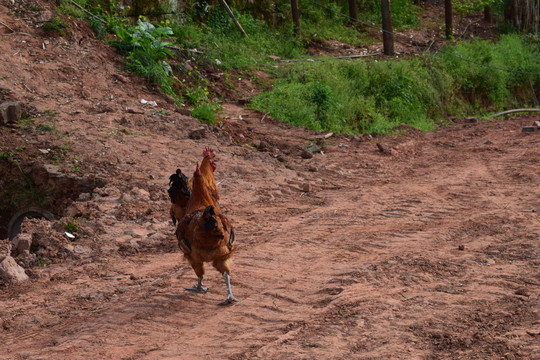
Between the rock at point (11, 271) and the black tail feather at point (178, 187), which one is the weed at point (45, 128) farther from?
the black tail feather at point (178, 187)

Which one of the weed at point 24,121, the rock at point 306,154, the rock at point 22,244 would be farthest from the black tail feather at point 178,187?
the rock at point 306,154

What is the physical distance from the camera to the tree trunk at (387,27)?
1798 centimetres

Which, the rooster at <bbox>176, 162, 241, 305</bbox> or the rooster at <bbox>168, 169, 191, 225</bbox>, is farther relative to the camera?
the rooster at <bbox>168, 169, 191, 225</bbox>

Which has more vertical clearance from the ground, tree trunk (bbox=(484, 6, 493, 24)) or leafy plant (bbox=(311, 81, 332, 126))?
tree trunk (bbox=(484, 6, 493, 24))

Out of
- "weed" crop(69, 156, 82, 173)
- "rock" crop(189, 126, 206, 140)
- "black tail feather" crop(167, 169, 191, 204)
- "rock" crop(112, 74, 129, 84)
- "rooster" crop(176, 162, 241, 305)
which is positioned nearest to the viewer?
"rooster" crop(176, 162, 241, 305)

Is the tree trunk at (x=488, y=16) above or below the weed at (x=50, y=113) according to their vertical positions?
above

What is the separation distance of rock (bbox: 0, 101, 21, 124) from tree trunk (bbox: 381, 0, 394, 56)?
39.9 feet

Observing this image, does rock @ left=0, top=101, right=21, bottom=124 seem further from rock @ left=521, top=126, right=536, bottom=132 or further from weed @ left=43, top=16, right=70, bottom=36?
rock @ left=521, top=126, right=536, bottom=132

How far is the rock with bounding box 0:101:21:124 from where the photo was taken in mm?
9312

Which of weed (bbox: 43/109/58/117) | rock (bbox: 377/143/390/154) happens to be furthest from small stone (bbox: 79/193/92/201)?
rock (bbox: 377/143/390/154)

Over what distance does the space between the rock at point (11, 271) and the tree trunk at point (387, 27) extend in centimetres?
1467

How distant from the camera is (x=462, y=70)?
60.5 ft

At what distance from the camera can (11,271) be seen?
6.14 meters

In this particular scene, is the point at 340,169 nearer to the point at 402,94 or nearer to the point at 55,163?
the point at 55,163
